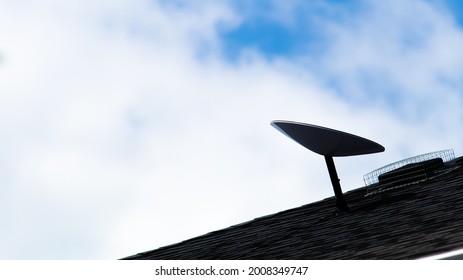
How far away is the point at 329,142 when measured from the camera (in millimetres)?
12844

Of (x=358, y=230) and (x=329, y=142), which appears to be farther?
(x=329, y=142)

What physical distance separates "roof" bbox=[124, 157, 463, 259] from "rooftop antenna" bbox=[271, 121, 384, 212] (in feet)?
2.57

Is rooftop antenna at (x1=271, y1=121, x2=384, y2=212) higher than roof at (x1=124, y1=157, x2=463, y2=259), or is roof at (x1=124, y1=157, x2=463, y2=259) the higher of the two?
rooftop antenna at (x1=271, y1=121, x2=384, y2=212)

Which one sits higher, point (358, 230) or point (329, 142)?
point (329, 142)

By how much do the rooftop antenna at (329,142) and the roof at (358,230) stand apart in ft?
2.57

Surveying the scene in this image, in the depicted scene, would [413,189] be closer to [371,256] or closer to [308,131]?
[308,131]

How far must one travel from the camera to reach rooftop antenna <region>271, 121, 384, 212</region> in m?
12.8

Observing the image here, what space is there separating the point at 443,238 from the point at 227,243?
5.57 m

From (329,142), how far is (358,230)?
4.47 ft

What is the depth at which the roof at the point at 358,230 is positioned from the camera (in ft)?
33.1

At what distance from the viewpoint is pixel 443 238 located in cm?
942
